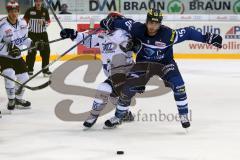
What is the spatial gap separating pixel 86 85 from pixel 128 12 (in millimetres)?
3765

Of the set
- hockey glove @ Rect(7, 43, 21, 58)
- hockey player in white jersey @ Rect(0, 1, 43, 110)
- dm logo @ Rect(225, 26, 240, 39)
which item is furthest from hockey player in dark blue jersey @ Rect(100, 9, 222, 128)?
dm logo @ Rect(225, 26, 240, 39)

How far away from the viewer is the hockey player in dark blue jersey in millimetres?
4719

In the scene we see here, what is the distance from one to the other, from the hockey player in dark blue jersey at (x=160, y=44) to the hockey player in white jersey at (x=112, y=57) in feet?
0.51

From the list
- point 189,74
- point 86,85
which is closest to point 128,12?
point 189,74

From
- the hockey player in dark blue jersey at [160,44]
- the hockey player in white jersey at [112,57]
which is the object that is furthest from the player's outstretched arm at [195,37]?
the hockey player in white jersey at [112,57]

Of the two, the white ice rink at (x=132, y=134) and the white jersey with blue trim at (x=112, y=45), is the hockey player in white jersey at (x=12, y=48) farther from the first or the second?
the white jersey with blue trim at (x=112, y=45)

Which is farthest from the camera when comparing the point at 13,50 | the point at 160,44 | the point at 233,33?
the point at 233,33

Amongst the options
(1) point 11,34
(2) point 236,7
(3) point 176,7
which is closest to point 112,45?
(1) point 11,34

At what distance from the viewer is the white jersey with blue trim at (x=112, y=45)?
A: 5.11 meters

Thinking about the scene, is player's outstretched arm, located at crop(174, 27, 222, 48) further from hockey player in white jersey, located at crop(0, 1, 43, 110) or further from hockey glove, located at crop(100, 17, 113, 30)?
hockey player in white jersey, located at crop(0, 1, 43, 110)

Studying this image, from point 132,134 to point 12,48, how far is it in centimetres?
174

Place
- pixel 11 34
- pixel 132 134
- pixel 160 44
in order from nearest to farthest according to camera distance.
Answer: pixel 160 44, pixel 132 134, pixel 11 34

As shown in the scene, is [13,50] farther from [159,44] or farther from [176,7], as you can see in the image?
[176,7]

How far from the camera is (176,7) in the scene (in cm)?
1155
